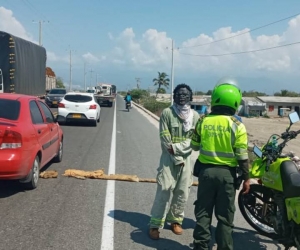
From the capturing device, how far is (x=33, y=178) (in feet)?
21.8

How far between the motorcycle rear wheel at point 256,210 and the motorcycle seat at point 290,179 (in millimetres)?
753

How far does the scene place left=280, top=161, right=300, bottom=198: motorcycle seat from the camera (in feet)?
13.2

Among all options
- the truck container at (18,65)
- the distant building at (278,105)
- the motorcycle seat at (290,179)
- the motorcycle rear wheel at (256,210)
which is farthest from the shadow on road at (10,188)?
the distant building at (278,105)

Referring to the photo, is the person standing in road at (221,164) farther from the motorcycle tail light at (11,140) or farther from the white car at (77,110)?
the white car at (77,110)

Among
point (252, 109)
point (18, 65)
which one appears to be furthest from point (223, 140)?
point (252, 109)

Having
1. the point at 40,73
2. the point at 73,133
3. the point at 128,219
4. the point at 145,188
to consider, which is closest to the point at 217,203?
the point at 128,219

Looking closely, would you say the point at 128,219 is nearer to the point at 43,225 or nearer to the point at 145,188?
the point at 43,225

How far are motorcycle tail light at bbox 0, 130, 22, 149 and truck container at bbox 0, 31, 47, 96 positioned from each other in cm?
1141

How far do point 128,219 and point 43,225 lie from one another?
113 cm

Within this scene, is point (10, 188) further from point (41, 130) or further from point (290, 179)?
point (290, 179)

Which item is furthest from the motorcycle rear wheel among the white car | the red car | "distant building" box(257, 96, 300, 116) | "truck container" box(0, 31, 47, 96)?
"distant building" box(257, 96, 300, 116)

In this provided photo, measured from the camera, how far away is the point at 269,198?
4.91 m

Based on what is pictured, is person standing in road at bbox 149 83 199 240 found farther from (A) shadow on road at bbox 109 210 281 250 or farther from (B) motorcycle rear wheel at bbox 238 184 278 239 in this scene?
(B) motorcycle rear wheel at bbox 238 184 278 239

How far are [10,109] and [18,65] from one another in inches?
461
